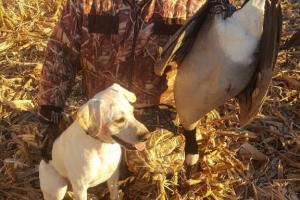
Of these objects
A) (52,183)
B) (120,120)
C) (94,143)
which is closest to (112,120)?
(120,120)

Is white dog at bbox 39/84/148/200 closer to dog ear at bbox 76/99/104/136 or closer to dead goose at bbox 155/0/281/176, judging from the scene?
dog ear at bbox 76/99/104/136

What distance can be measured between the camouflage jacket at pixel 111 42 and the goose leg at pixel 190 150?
0.35m

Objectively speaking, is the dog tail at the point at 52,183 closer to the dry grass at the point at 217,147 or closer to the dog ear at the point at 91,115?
the dry grass at the point at 217,147

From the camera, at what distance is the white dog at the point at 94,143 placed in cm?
286

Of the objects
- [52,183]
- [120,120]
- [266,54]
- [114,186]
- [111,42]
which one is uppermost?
[266,54]

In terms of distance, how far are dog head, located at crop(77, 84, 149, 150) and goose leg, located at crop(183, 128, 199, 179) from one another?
2.20ft

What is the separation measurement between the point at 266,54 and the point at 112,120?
0.94 metres

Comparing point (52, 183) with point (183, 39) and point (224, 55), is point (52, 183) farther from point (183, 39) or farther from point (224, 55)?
point (224, 55)

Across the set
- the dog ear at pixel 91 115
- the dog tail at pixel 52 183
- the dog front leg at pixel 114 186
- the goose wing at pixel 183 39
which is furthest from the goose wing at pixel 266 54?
the dog tail at pixel 52 183

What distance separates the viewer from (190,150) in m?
3.69

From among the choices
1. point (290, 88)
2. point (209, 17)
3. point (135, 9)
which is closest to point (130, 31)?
point (135, 9)

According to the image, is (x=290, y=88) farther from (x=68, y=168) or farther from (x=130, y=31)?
(x=68, y=168)

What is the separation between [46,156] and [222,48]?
152cm

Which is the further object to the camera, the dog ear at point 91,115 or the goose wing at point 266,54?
the dog ear at point 91,115
